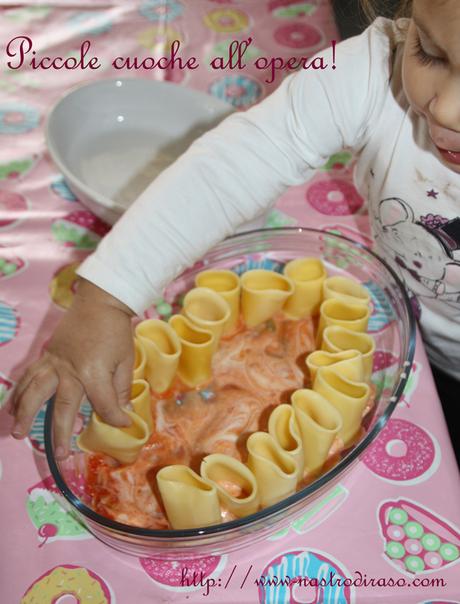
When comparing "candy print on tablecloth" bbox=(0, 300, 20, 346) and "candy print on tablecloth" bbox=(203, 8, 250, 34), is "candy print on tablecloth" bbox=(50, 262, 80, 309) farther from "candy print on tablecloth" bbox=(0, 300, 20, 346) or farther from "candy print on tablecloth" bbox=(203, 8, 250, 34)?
"candy print on tablecloth" bbox=(203, 8, 250, 34)

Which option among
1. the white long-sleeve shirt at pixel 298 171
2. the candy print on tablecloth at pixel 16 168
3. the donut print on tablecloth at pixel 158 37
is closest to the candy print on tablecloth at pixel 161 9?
the donut print on tablecloth at pixel 158 37

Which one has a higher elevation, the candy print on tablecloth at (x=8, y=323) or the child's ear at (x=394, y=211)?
the child's ear at (x=394, y=211)

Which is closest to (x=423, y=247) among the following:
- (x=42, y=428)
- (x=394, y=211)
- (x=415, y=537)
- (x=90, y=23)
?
(x=394, y=211)

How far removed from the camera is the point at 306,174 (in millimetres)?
654

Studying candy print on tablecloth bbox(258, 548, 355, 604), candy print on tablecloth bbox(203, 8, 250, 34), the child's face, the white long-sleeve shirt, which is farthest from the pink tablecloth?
candy print on tablecloth bbox(203, 8, 250, 34)

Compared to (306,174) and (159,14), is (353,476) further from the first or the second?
(159,14)

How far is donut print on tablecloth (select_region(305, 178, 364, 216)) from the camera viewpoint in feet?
2.48

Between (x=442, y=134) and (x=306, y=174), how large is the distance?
17 centimetres

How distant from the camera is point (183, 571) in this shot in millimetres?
481

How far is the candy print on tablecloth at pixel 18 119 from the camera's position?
2.77ft

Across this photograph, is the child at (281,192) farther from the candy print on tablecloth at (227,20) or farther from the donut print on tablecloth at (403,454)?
the candy print on tablecloth at (227,20)

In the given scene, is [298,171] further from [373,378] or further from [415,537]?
[415,537]

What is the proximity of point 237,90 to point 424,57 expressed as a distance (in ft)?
1.45

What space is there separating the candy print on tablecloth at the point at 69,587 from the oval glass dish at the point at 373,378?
0.03 meters
